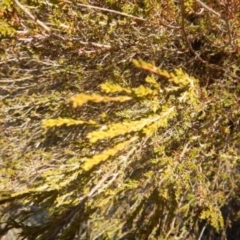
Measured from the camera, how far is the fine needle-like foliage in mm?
1831

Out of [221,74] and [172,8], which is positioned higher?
[172,8]

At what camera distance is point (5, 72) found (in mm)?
3678

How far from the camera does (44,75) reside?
3098mm

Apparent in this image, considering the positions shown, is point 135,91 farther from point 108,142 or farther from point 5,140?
point 5,140

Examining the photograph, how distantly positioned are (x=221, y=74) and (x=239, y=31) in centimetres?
56

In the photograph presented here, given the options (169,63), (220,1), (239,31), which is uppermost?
(220,1)

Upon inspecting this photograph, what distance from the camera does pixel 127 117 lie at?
219 centimetres

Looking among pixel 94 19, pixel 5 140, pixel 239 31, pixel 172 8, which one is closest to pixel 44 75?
pixel 5 140

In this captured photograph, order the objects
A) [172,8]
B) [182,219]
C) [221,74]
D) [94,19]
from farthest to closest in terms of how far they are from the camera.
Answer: [182,219] → [221,74] → [94,19] → [172,8]

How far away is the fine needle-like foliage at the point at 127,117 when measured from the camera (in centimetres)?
183

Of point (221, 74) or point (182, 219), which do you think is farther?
point (182, 219)

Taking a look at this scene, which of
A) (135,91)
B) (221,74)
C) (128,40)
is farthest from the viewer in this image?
(221,74)

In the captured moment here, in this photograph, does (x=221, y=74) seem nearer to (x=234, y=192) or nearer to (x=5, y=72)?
(x=234, y=192)

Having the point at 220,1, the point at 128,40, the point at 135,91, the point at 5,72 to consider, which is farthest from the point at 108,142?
the point at 5,72
